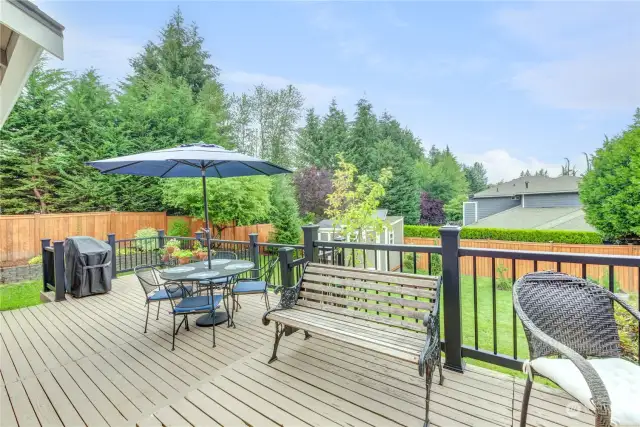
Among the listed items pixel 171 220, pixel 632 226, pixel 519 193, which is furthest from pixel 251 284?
pixel 519 193

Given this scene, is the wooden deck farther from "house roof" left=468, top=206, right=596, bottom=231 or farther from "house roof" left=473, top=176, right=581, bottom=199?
"house roof" left=473, top=176, right=581, bottom=199

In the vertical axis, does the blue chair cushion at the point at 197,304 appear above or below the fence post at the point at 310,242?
below

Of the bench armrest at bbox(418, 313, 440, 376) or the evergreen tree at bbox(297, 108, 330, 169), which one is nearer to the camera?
the bench armrest at bbox(418, 313, 440, 376)

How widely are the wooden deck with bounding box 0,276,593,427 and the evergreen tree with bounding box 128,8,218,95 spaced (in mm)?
18105

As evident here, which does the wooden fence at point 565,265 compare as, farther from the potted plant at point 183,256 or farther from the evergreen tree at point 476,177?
the evergreen tree at point 476,177

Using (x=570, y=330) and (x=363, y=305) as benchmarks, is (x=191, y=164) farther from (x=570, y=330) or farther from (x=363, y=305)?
(x=570, y=330)

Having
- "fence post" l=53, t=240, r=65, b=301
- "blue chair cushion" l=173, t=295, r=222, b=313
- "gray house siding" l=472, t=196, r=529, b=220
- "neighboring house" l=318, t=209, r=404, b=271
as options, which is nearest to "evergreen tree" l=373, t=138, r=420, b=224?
"gray house siding" l=472, t=196, r=529, b=220

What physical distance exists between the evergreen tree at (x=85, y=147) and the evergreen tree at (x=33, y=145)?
28 cm

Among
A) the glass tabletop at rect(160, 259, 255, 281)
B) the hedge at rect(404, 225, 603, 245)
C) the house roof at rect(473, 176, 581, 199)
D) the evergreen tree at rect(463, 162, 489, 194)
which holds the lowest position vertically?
the hedge at rect(404, 225, 603, 245)

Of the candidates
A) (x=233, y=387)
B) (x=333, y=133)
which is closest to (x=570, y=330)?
(x=233, y=387)

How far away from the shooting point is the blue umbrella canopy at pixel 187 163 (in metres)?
3.14

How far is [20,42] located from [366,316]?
123 inches

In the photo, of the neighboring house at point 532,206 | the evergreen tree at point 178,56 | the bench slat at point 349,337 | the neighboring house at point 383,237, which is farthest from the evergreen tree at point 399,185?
the bench slat at point 349,337

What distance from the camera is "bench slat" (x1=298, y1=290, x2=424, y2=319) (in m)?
2.30
